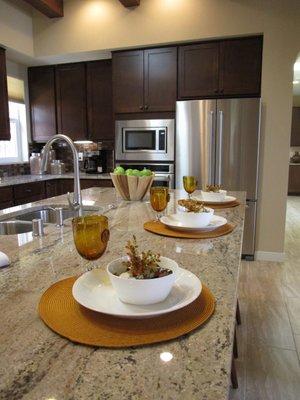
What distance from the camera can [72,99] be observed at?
4.15 m

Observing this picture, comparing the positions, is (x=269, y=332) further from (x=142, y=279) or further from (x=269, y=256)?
(x=142, y=279)

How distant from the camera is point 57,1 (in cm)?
357

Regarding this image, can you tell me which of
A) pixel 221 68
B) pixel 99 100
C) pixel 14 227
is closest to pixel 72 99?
pixel 99 100

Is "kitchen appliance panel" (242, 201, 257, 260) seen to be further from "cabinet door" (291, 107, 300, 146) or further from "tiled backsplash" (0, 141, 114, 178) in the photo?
"cabinet door" (291, 107, 300, 146)

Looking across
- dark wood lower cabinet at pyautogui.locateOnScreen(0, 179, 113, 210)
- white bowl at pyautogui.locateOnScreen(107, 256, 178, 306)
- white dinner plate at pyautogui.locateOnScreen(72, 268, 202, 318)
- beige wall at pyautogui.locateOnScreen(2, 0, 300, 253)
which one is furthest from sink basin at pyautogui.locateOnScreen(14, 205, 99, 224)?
beige wall at pyautogui.locateOnScreen(2, 0, 300, 253)

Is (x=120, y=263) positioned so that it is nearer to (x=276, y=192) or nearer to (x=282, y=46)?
(x=276, y=192)

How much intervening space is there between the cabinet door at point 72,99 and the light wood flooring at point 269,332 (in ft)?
8.82

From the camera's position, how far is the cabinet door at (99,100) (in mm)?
3984

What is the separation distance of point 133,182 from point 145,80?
82.3 inches

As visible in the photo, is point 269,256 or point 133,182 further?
point 269,256

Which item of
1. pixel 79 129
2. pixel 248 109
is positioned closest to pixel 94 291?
pixel 248 109

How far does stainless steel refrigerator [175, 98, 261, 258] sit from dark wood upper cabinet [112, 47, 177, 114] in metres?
0.25

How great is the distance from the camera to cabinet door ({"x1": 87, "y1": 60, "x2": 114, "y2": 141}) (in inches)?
157

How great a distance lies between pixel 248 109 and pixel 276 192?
914 millimetres
